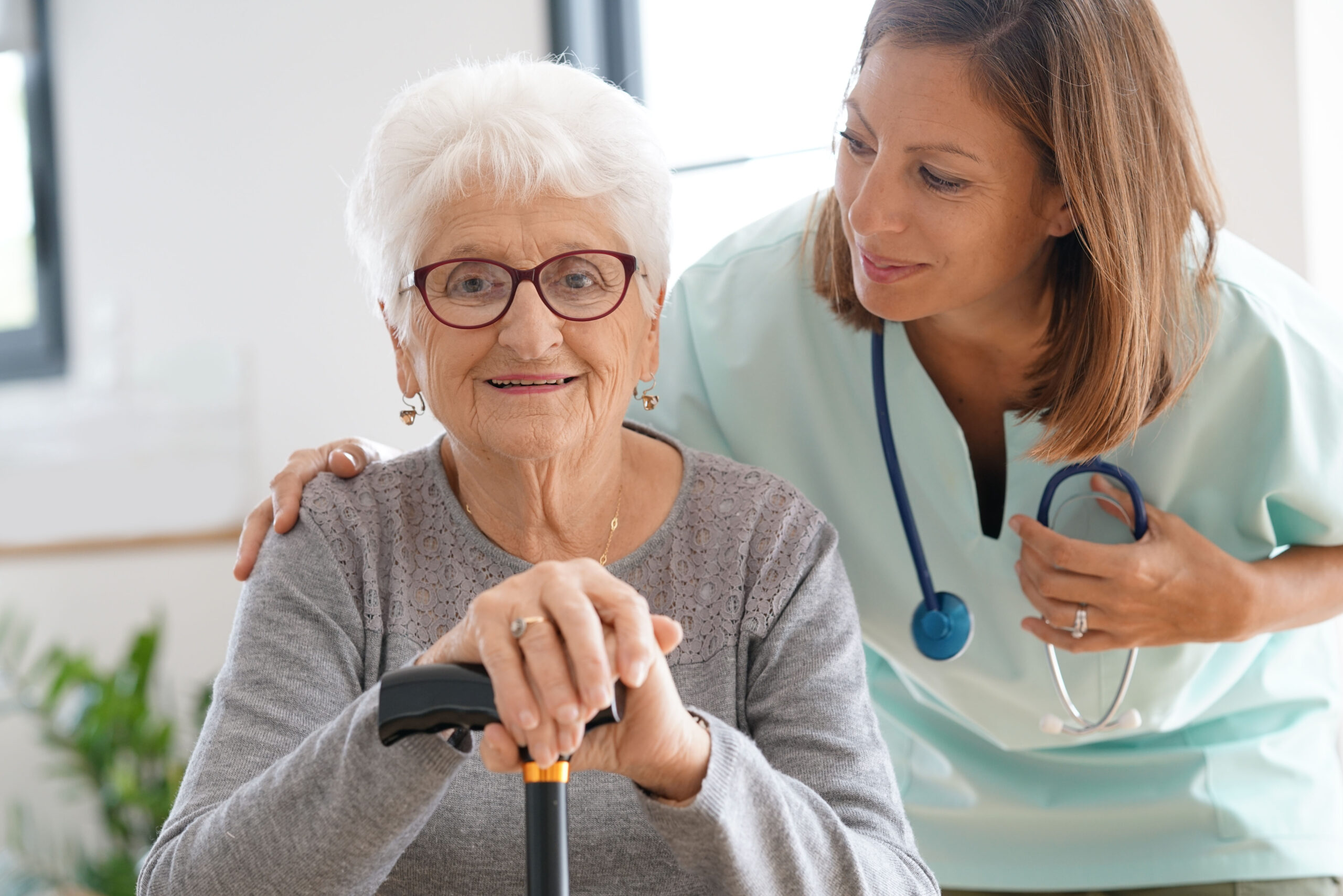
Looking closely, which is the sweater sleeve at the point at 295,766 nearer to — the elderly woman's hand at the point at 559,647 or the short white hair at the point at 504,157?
the elderly woman's hand at the point at 559,647

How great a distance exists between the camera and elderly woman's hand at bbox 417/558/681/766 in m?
0.71

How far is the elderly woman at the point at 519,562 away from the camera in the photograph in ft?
2.77

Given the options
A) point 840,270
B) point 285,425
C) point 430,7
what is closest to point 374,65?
point 430,7

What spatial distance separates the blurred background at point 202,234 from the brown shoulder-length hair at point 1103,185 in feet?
3.68

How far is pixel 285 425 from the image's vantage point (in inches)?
105

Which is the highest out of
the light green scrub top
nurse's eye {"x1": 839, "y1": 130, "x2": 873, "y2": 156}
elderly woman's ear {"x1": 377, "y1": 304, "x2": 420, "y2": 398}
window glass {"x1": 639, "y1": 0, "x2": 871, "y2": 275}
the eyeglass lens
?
window glass {"x1": 639, "y1": 0, "x2": 871, "y2": 275}

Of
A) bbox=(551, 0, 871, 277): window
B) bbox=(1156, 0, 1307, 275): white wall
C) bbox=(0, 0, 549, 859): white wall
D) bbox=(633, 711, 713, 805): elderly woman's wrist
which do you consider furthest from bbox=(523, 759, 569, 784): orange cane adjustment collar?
bbox=(0, 0, 549, 859): white wall

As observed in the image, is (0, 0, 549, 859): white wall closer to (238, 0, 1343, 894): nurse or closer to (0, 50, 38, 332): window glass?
(0, 50, 38, 332): window glass

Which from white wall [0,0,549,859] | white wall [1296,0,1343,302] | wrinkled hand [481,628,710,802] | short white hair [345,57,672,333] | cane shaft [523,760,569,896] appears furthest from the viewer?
white wall [0,0,549,859]

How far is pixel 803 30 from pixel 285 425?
1437mm

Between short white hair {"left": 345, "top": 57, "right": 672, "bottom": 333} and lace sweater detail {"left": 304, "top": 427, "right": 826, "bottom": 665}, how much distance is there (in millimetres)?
179

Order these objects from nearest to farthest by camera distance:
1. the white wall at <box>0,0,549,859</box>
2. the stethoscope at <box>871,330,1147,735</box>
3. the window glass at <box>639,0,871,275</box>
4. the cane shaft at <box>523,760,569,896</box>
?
the cane shaft at <box>523,760,569,896</box> → the stethoscope at <box>871,330,1147,735</box> → the window glass at <box>639,0,871,275</box> → the white wall at <box>0,0,549,859</box>

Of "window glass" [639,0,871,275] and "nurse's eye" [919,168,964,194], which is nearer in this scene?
"nurse's eye" [919,168,964,194]

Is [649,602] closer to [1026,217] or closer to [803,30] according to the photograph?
[1026,217]
